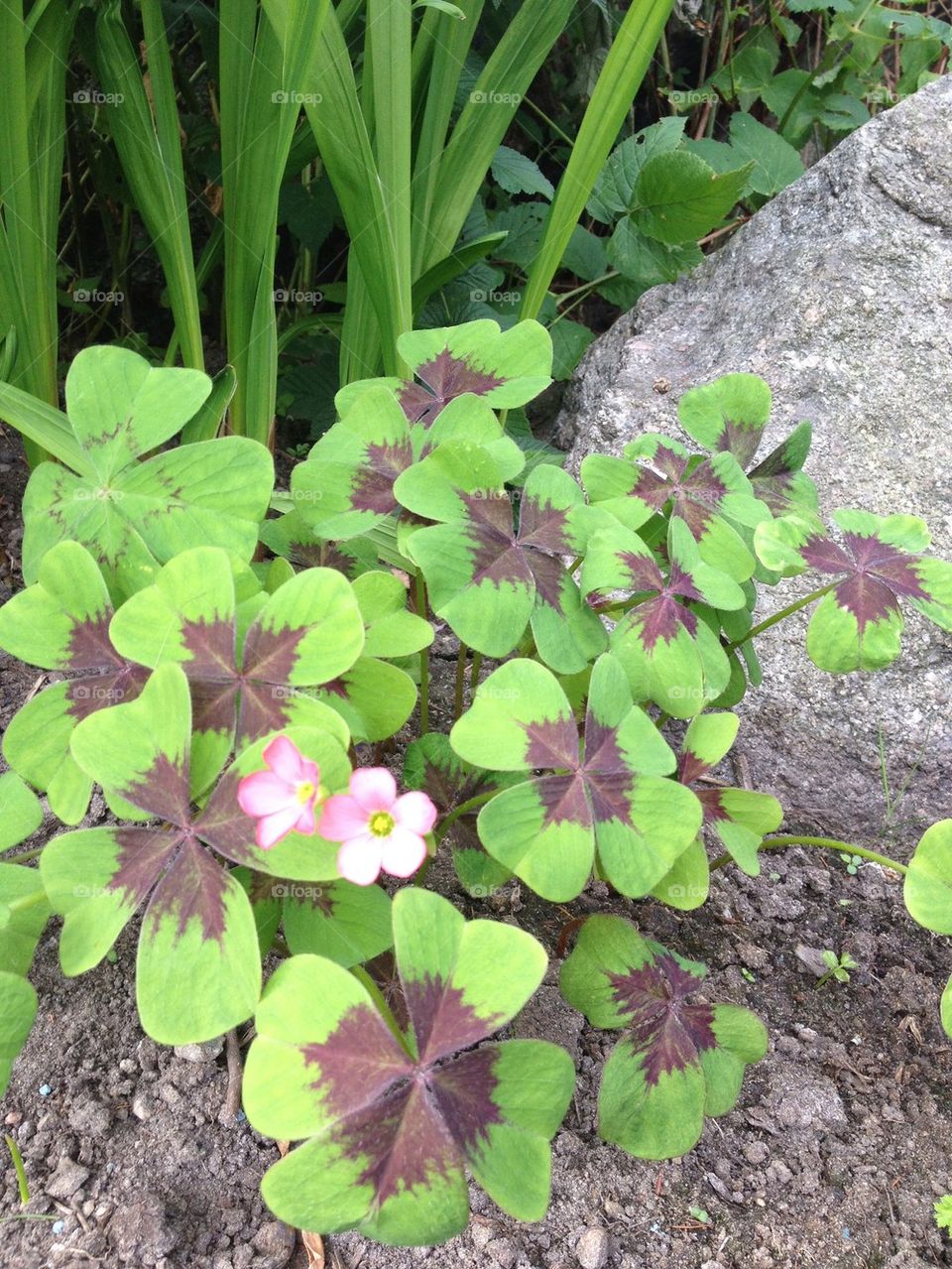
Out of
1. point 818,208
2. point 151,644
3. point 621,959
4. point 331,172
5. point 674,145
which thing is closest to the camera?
point 151,644

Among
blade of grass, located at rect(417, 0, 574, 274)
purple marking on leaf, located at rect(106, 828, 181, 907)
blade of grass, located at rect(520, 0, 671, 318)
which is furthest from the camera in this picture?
blade of grass, located at rect(417, 0, 574, 274)

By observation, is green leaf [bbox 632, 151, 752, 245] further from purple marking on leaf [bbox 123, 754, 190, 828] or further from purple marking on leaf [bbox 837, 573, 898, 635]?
purple marking on leaf [bbox 123, 754, 190, 828]

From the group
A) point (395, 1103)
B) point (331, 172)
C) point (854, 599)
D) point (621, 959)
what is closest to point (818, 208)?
point (331, 172)

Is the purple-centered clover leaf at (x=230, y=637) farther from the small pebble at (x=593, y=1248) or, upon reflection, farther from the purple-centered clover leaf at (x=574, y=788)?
the small pebble at (x=593, y=1248)

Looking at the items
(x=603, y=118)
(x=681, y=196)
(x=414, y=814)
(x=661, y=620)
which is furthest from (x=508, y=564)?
(x=681, y=196)

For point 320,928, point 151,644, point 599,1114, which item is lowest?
point 599,1114

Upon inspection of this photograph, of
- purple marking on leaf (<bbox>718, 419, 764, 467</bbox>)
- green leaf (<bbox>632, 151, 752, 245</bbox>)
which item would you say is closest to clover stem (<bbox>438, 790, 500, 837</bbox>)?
purple marking on leaf (<bbox>718, 419, 764, 467</bbox>)

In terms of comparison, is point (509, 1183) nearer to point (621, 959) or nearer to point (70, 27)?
point (621, 959)
